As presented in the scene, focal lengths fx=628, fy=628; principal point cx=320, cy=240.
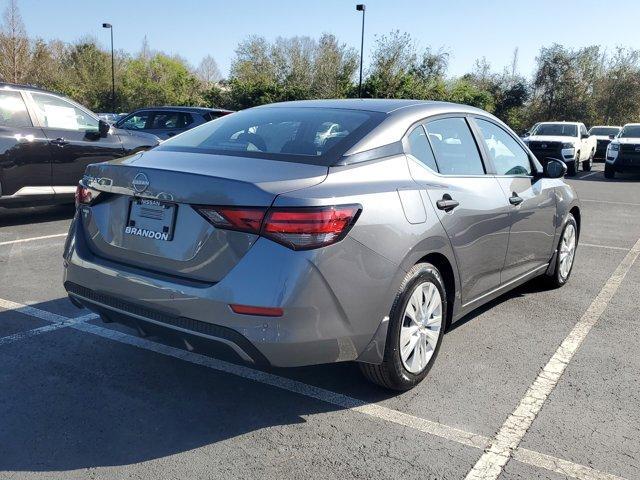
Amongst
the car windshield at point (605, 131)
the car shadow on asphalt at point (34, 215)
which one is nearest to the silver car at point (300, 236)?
the car shadow on asphalt at point (34, 215)

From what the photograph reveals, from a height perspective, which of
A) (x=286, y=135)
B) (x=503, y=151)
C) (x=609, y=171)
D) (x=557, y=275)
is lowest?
(x=609, y=171)

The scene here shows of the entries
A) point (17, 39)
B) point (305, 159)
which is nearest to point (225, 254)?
point (305, 159)

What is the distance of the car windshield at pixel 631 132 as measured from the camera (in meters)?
20.0

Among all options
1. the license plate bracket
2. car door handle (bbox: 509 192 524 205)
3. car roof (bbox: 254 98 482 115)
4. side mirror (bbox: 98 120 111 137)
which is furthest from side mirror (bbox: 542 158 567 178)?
side mirror (bbox: 98 120 111 137)

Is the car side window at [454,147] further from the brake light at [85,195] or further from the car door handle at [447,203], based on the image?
the brake light at [85,195]

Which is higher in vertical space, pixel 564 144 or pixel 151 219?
pixel 151 219

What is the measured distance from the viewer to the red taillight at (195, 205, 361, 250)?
2.75 meters

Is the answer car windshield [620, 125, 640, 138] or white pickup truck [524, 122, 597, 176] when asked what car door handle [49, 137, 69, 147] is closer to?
white pickup truck [524, 122, 597, 176]

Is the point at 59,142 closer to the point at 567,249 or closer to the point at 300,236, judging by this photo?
the point at 567,249

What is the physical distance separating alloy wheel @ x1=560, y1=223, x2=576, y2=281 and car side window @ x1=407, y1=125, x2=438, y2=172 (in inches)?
91.1

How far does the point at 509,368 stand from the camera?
12.7ft

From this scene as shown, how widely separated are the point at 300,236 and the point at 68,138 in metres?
6.48

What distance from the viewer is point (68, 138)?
8.23 metres

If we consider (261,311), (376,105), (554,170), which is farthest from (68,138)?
(261,311)
